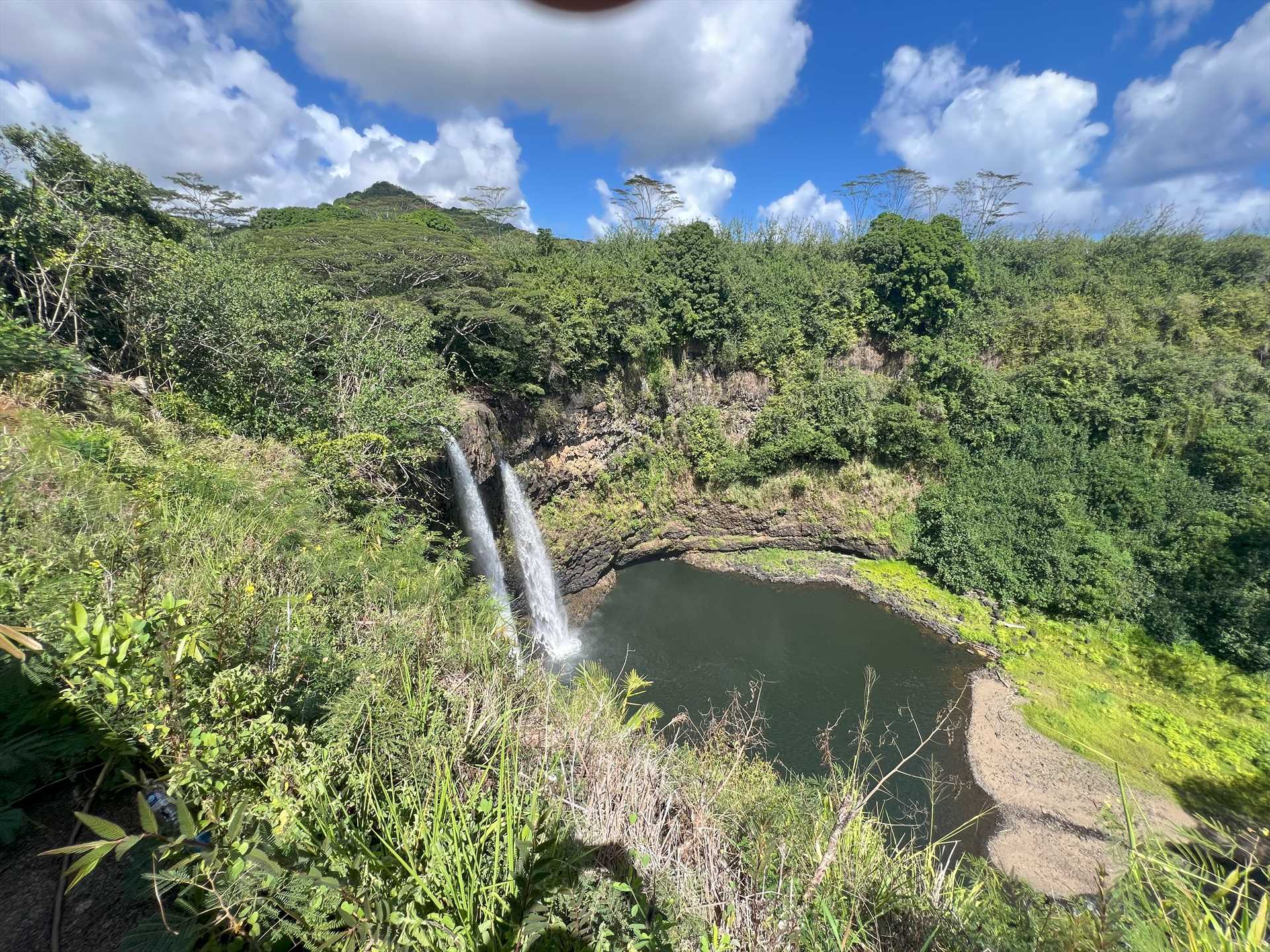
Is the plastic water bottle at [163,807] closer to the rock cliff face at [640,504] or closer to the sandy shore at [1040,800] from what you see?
the sandy shore at [1040,800]

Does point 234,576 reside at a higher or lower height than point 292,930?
higher

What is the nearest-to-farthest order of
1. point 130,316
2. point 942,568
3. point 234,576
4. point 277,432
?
1. point 234,576
2. point 130,316
3. point 277,432
4. point 942,568

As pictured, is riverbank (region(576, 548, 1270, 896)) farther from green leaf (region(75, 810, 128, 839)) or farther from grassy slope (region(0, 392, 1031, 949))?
green leaf (region(75, 810, 128, 839))

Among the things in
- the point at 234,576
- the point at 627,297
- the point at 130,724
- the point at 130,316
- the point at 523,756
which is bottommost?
the point at 523,756

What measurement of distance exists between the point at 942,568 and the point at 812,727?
6.64 meters

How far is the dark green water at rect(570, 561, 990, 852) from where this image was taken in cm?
857

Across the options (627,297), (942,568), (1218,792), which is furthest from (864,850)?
(627,297)

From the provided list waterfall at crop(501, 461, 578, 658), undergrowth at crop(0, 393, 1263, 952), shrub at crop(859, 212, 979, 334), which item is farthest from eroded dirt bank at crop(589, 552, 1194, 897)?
shrub at crop(859, 212, 979, 334)

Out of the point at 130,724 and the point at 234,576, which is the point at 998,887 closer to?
the point at 130,724

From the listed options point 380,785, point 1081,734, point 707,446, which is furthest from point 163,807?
point 707,446

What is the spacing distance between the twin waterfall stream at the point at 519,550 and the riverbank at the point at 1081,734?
26.3 ft

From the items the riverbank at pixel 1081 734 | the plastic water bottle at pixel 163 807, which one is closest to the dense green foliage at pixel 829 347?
the riverbank at pixel 1081 734

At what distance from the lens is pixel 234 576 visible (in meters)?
2.70

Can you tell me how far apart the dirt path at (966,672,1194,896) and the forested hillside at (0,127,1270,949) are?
1.90 metres
